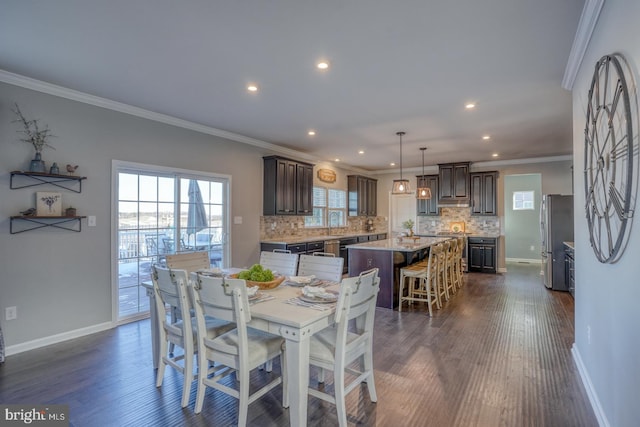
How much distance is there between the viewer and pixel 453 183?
802 centimetres

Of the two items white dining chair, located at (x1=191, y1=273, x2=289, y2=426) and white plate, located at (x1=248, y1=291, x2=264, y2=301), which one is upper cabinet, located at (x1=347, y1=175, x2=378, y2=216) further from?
white dining chair, located at (x1=191, y1=273, x2=289, y2=426)

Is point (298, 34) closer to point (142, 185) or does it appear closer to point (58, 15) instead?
point (58, 15)

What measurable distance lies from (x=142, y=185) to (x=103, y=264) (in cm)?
110

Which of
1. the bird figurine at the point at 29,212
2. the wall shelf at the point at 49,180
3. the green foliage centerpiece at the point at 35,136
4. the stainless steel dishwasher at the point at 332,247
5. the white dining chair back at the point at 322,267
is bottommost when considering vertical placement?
the stainless steel dishwasher at the point at 332,247

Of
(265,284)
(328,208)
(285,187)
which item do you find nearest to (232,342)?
(265,284)

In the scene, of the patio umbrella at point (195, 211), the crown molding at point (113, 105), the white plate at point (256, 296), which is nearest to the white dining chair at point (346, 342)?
Answer: the white plate at point (256, 296)

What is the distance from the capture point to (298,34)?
8.19 feet

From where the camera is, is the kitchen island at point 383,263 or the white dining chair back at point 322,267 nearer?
the white dining chair back at point 322,267

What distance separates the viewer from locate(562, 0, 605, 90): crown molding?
2.12m

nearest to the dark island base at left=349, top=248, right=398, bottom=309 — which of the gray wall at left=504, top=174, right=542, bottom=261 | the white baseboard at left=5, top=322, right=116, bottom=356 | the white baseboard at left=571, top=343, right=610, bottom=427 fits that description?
the white baseboard at left=571, top=343, right=610, bottom=427

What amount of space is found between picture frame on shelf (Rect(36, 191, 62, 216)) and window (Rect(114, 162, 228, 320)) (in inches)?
23.4

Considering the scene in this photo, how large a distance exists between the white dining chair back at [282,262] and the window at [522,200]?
900 centimetres

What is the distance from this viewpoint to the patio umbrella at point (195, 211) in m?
4.89

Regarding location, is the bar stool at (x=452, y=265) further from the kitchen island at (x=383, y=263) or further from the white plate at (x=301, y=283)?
the white plate at (x=301, y=283)
